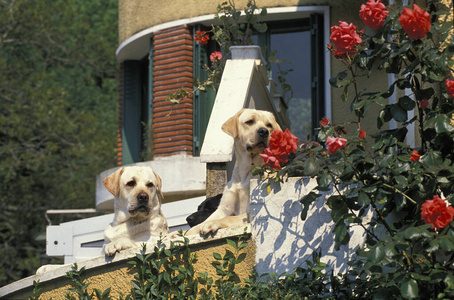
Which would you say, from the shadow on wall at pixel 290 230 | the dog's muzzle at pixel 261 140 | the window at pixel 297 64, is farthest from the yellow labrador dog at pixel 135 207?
the window at pixel 297 64

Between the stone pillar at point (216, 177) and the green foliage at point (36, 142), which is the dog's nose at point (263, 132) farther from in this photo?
the green foliage at point (36, 142)

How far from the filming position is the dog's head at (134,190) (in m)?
6.73

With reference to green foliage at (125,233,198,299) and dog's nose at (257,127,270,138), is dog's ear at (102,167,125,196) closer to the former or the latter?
green foliage at (125,233,198,299)

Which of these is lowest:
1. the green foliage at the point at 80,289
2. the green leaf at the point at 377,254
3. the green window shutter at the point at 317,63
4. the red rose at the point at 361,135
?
the green foliage at the point at 80,289

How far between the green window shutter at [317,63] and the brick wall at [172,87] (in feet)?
7.37

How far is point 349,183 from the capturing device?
206 inches

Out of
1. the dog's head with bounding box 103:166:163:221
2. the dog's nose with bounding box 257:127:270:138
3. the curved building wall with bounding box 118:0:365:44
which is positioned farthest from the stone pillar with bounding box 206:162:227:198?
the curved building wall with bounding box 118:0:365:44

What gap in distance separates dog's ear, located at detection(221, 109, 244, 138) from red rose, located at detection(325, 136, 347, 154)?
71.3 inches

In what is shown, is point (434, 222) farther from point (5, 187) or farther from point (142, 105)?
point (5, 187)

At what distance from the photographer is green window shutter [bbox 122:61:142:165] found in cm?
1562

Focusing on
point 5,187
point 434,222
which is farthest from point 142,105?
point 434,222

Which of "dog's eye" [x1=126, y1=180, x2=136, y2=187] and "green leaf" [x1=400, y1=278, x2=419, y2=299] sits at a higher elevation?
"dog's eye" [x1=126, y1=180, x2=136, y2=187]

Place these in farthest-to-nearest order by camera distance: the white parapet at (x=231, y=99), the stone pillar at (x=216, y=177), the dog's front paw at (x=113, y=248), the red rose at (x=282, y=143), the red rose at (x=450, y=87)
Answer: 1. the stone pillar at (x=216, y=177)
2. the white parapet at (x=231, y=99)
3. the dog's front paw at (x=113, y=248)
4. the red rose at (x=282, y=143)
5. the red rose at (x=450, y=87)

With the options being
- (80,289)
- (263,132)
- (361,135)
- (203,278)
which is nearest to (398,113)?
(361,135)
